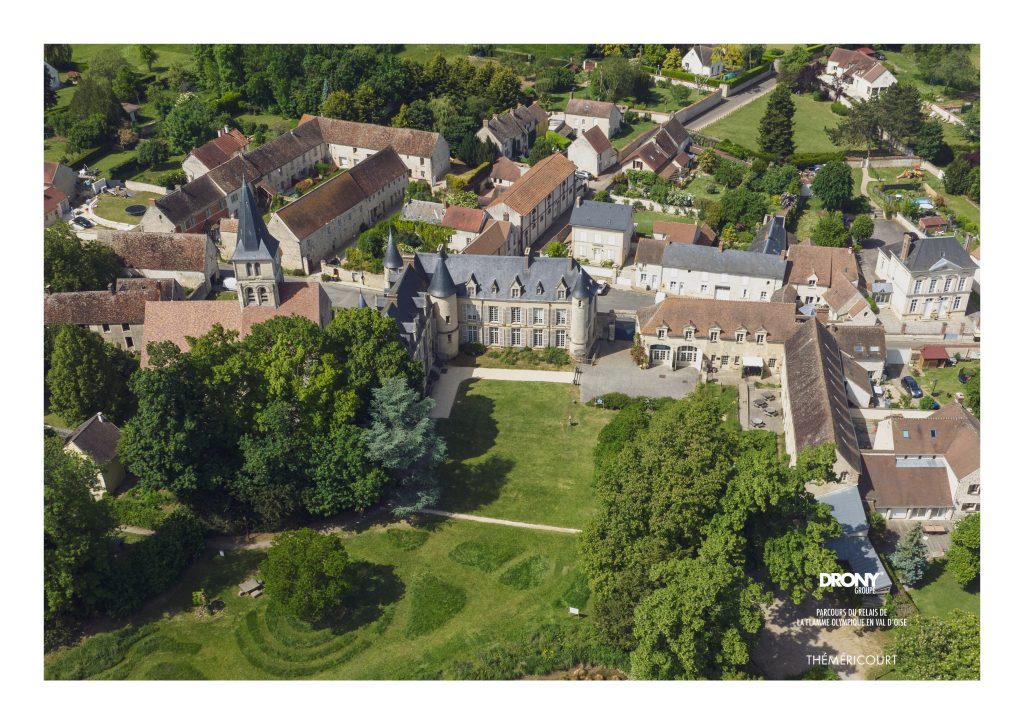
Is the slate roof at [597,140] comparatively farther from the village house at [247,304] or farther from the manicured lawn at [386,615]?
the manicured lawn at [386,615]

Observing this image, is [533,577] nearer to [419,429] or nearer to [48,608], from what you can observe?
[419,429]

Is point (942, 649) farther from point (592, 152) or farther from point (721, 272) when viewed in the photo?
point (592, 152)

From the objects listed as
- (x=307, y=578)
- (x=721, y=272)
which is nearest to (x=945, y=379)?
(x=721, y=272)

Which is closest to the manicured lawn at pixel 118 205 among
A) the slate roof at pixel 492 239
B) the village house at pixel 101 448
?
the slate roof at pixel 492 239

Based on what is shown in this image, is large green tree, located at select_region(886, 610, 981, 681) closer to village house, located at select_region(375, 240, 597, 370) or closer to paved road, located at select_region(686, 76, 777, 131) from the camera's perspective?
village house, located at select_region(375, 240, 597, 370)

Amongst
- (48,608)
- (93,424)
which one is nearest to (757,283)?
(93,424)

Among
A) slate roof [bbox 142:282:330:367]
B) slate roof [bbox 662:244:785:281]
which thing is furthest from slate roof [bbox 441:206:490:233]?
slate roof [bbox 142:282:330:367]
